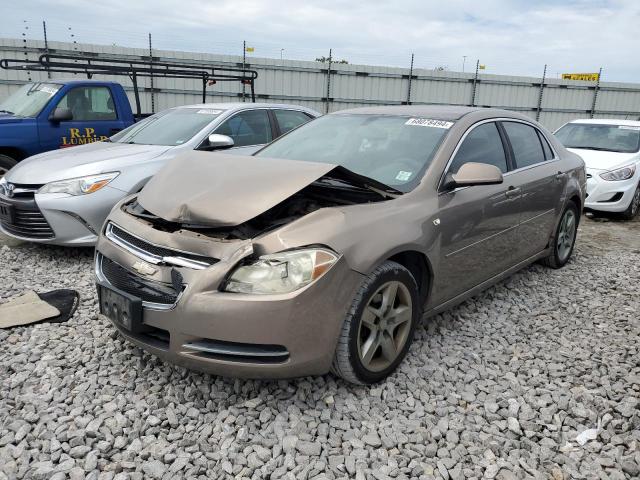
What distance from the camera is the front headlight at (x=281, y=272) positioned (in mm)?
2359

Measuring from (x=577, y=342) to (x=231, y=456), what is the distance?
97.4 inches

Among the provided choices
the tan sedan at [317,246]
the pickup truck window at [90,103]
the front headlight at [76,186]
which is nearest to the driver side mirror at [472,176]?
the tan sedan at [317,246]

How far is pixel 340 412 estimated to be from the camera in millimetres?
2604

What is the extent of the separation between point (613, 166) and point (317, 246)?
6690mm

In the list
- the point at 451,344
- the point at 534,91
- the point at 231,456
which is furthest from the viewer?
the point at 534,91

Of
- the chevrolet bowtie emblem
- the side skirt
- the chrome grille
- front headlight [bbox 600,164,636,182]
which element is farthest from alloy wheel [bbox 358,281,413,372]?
front headlight [bbox 600,164,636,182]

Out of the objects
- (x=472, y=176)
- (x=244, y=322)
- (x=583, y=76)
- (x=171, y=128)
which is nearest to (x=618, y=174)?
(x=472, y=176)

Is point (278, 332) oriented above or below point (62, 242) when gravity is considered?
above

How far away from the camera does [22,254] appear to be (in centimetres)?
496

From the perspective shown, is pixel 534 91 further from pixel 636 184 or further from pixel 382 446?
pixel 382 446

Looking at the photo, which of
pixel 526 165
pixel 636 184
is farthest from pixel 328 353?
pixel 636 184

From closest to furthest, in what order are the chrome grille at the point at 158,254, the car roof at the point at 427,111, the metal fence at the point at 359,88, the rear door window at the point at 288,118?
the chrome grille at the point at 158,254 → the car roof at the point at 427,111 → the rear door window at the point at 288,118 → the metal fence at the point at 359,88

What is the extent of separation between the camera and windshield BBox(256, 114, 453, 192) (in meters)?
3.22

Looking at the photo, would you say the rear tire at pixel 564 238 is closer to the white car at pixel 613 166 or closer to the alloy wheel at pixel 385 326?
the alloy wheel at pixel 385 326
